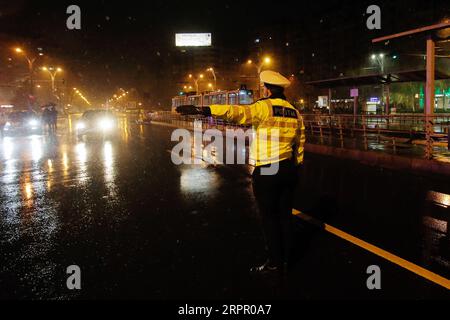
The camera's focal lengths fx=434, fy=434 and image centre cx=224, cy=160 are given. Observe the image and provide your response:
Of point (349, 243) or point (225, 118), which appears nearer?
point (225, 118)

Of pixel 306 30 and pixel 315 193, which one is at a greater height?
pixel 306 30

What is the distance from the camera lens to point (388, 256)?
4812 millimetres

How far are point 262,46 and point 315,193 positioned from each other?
414ft

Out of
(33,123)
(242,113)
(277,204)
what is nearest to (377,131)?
(277,204)

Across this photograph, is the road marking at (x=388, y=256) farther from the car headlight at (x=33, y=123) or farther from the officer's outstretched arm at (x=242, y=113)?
the car headlight at (x=33, y=123)

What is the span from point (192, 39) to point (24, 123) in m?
81.0

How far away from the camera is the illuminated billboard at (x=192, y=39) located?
108375 millimetres

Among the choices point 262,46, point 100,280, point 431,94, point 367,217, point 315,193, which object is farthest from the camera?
point 262,46

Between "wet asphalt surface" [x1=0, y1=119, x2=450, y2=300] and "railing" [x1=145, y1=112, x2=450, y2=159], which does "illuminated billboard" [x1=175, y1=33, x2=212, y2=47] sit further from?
"wet asphalt surface" [x1=0, y1=119, x2=450, y2=300]

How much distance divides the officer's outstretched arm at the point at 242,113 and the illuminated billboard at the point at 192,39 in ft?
353

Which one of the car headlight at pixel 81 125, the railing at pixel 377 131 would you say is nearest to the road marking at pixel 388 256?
the railing at pixel 377 131

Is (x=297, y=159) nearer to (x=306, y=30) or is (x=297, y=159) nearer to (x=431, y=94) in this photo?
(x=431, y=94)
